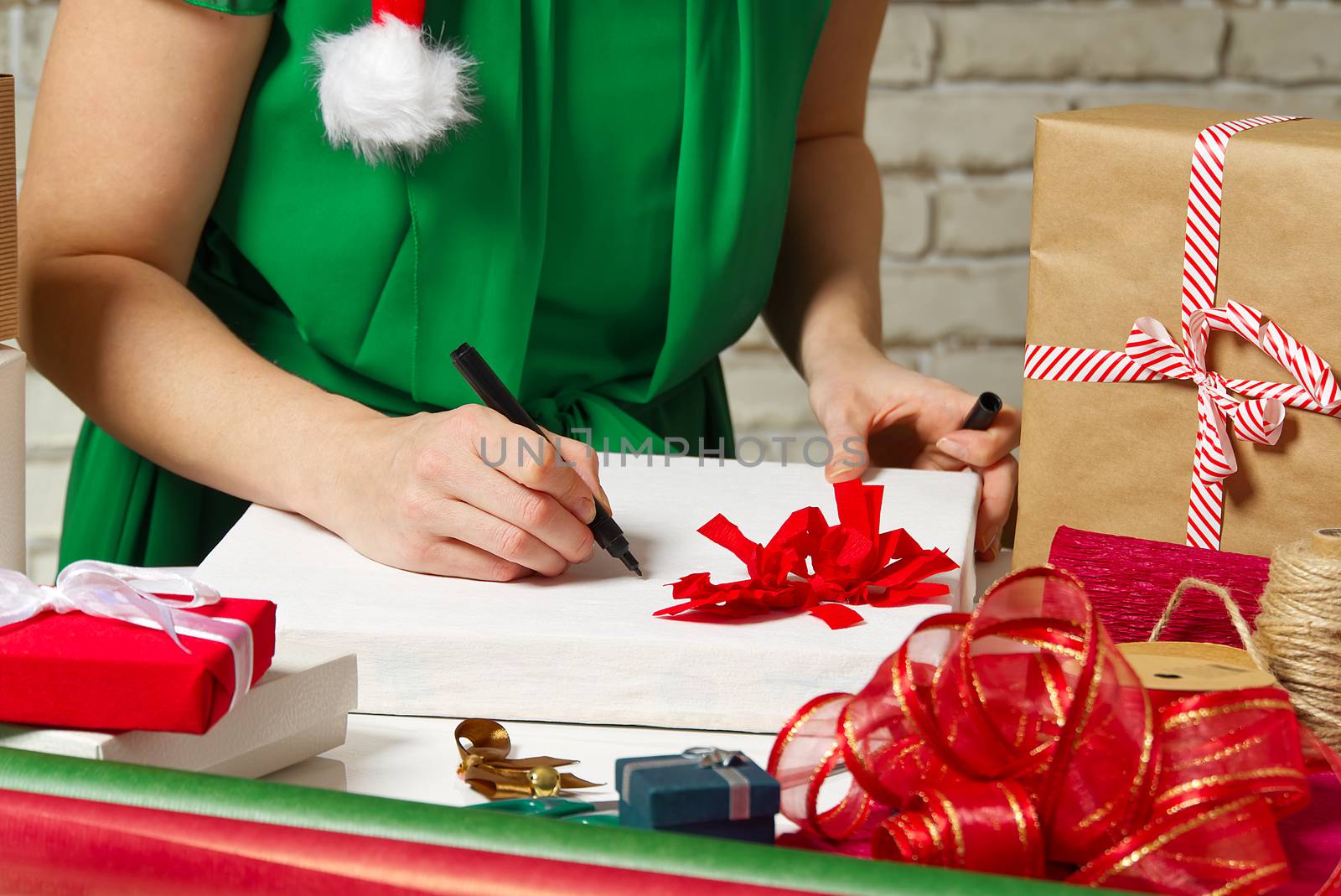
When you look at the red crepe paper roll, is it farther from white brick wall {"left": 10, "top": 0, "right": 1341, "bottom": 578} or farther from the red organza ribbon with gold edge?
white brick wall {"left": 10, "top": 0, "right": 1341, "bottom": 578}

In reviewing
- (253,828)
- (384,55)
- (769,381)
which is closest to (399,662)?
(253,828)

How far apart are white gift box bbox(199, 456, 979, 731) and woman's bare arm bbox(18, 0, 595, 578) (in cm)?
8

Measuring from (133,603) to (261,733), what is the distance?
65 millimetres

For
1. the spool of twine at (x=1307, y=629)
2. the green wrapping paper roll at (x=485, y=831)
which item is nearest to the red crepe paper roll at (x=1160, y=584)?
the spool of twine at (x=1307, y=629)

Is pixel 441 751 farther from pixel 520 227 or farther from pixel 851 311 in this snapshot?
pixel 851 311

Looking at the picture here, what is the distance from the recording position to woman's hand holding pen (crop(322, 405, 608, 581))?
611 mm

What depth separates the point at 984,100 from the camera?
1543mm

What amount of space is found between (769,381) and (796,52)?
72 cm

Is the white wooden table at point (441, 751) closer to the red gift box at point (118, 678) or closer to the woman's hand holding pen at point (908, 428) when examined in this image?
the red gift box at point (118, 678)

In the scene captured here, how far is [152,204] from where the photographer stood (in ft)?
2.53

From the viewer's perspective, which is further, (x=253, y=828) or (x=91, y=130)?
(x=91, y=130)

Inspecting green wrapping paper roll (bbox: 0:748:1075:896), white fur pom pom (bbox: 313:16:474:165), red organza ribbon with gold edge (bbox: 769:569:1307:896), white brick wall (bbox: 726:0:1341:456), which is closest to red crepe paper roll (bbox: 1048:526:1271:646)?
red organza ribbon with gold edge (bbox: 769:569:1307:896)

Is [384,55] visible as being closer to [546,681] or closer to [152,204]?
[152,204]

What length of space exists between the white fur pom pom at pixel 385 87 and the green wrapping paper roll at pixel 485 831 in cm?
44
